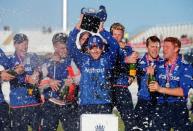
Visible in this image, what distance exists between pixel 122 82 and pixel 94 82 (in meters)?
0.72

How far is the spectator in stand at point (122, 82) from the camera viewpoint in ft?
20.7

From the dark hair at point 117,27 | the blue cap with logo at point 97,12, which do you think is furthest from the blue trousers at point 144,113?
the blue cap with logo at point 97,12

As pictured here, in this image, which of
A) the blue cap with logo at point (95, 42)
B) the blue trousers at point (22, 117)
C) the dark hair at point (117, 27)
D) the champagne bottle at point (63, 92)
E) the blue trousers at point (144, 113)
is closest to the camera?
the blue cap with logo at point (95, 42)

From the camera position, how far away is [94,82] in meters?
5.81

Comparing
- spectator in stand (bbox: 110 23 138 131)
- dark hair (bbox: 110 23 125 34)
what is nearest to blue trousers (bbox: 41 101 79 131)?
spectator in stand (bbox: 110 23 138 131)

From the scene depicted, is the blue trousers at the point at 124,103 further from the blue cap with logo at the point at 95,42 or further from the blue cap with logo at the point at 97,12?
the blue cap with logo at the point at 97,12

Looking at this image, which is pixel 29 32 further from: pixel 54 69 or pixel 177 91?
pixel 177 91

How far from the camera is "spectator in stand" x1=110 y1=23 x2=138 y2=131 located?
6297mm

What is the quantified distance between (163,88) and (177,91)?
202 millimetres

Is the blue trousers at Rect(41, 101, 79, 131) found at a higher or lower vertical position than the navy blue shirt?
lower

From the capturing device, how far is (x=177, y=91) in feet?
18.9

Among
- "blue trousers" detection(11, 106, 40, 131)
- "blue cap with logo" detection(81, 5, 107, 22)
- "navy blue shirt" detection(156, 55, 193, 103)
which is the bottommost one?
"blue trousers" detection(11, 106, 40, 131)

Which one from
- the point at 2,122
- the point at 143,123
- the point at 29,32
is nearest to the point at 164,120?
the point at 143,123

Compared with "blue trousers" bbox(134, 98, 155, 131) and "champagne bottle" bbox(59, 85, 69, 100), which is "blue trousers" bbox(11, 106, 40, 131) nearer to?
"champagne bottle" bbox(59, 85, 69, 100)
